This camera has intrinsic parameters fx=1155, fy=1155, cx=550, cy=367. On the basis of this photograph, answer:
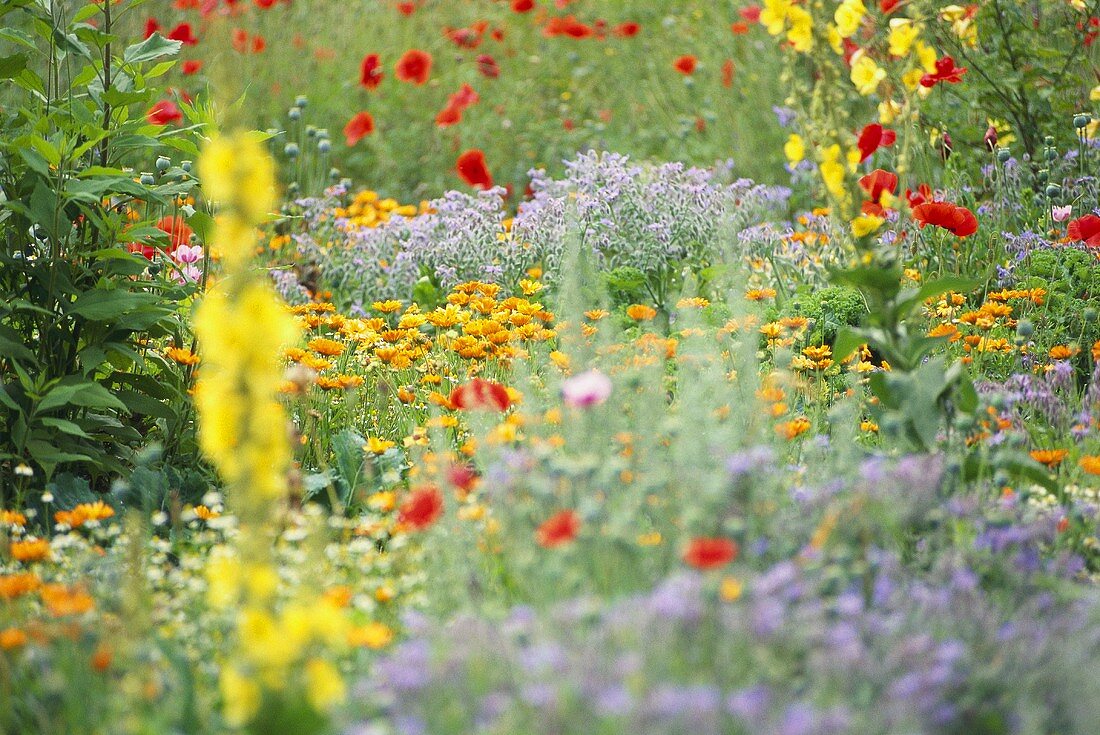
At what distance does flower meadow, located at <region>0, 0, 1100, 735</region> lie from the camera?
1.47m

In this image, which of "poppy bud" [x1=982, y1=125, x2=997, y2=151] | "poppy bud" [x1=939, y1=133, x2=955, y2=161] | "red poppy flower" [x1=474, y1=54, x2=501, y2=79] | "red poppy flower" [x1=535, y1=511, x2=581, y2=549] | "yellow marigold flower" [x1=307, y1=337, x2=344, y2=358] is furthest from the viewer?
"red poppy flower" [x1=474, y1=54, x2=501, y2=79]

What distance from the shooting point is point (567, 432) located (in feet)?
7.29

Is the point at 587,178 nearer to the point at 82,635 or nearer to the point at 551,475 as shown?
the point at 551,475

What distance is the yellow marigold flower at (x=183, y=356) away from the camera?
8.94ft

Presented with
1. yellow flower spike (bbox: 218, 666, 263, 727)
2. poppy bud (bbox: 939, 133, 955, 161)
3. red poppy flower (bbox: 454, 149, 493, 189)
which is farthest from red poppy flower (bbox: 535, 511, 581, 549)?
poppy bud (bbox: 939, 133, 955, 161)

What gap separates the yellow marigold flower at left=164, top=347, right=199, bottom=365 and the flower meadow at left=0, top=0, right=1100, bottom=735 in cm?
1

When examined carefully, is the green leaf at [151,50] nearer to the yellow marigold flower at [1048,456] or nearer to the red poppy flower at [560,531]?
the red poppy flower at [560,531]

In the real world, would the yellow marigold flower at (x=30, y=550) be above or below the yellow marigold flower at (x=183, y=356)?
below

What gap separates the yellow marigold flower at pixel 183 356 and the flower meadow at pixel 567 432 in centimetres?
1

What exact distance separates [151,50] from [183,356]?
2.41 feet

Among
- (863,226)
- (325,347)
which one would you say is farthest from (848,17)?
(325,347)

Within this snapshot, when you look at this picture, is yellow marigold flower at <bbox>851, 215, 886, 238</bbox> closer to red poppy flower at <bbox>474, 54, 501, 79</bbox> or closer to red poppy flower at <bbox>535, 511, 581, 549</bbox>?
red poppy flower at <bbox>535, 511, 581, 549</bbox>

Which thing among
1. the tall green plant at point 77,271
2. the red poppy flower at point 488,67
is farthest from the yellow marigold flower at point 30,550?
the red poppy flower at point 488,67

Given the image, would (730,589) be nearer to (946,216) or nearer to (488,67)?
(946,216)
